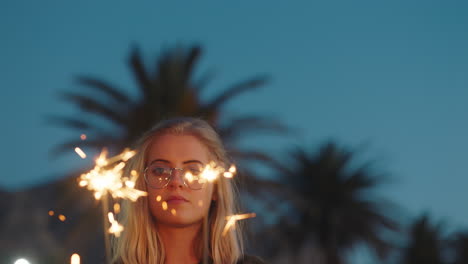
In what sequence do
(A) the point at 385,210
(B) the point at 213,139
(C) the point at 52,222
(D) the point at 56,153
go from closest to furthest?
1. (B) the point at 213,139
2. (D) the point at 56,153
3. (C) the point at 52,222
4. (A) the point at 385,210

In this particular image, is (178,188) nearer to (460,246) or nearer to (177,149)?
(177,149)

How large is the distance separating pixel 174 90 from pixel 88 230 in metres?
4.27

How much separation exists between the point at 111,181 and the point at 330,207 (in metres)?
22.7

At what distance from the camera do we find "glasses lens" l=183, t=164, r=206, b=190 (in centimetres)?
428

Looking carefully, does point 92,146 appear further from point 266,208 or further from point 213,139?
point 213,139

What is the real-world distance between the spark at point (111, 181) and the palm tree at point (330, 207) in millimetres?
20608

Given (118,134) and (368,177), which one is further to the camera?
(368,177)

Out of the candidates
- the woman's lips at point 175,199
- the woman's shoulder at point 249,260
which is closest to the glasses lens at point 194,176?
the woman's lips at point 175,199

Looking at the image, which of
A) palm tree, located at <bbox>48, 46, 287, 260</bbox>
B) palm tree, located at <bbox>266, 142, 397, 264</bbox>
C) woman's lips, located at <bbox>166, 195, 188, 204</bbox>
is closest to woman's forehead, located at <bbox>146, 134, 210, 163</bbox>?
woman's lips, located at <bbox>166, 195, 188, 204</bbox>

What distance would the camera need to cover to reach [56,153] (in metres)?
15.5

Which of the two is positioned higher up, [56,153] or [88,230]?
[56,153]

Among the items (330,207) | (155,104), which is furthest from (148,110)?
(330,207)

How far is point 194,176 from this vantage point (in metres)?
4.32

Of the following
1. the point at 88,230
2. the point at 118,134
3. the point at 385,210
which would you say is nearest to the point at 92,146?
the point at 118,134
